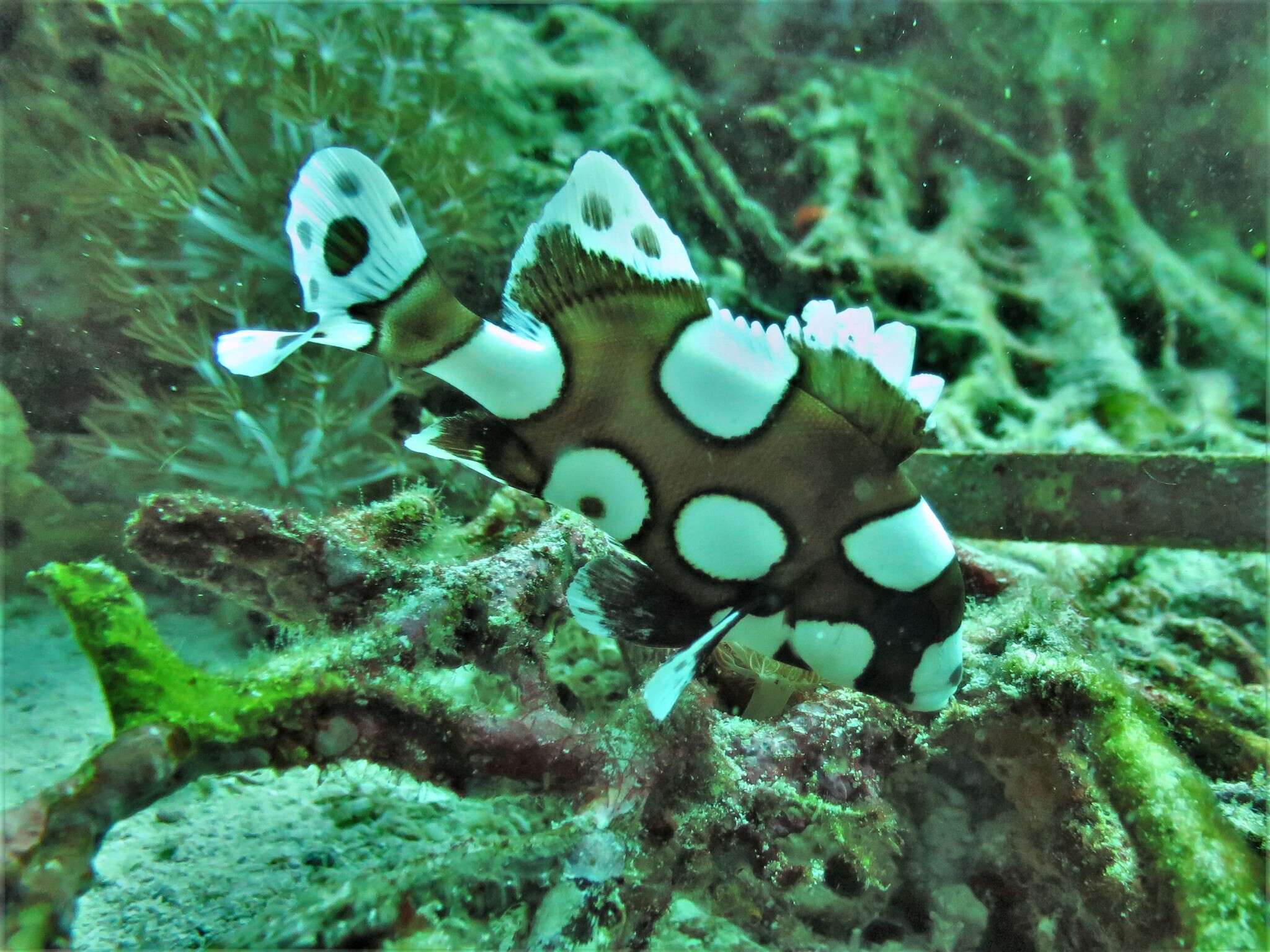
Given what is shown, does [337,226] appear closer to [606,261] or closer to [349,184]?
A: [349,184]

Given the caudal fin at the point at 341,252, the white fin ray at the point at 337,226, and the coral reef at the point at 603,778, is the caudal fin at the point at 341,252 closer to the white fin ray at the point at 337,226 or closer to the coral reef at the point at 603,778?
the white fin ray at the point at 337,226

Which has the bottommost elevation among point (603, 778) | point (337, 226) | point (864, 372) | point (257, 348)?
point (603, 778)

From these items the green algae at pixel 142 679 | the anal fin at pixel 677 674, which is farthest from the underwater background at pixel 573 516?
the anal fin at pixel 677 674

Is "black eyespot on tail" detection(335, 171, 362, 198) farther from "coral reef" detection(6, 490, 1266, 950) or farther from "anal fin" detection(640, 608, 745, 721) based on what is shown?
"anal fin" detection(640, 608, 745, 721)

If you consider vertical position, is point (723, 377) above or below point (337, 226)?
above

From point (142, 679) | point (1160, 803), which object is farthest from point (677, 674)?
point (1160, 803)

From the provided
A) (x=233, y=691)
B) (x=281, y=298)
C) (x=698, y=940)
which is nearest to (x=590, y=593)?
→ (x=233, y=691)

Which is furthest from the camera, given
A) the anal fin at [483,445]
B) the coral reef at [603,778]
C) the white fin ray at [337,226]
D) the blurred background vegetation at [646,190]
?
the blurred background vegetation at [646,190]

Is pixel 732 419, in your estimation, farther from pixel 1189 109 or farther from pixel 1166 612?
pixel 1189 109
